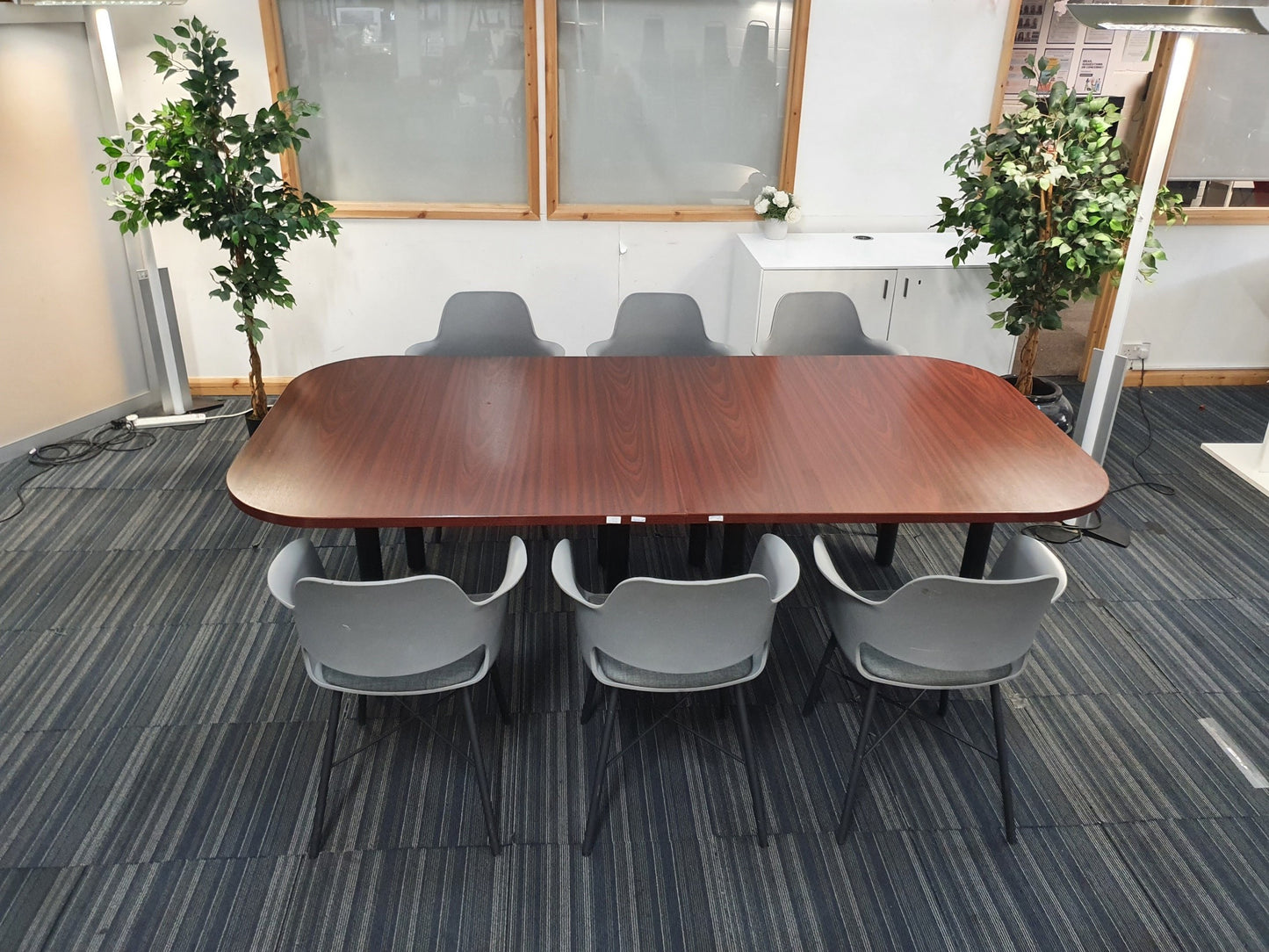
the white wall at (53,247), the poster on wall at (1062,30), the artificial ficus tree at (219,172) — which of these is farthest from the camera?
the poster on wall at (1062,30)

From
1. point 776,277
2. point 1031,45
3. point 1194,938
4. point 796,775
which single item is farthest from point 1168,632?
point 1031,45

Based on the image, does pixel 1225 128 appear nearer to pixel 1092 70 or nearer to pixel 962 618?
pixel 1092 70

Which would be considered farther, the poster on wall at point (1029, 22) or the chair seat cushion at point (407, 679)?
the poster on wall at point (1029, 22)

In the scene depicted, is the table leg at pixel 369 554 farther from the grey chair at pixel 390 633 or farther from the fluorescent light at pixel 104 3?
the fluorescent light at pixel 104 3

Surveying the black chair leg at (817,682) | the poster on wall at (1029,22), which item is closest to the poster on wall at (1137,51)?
the poster on wall at (1029,22)

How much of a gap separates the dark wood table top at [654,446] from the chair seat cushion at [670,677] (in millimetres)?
388

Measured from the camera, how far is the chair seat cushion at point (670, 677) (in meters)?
2.44

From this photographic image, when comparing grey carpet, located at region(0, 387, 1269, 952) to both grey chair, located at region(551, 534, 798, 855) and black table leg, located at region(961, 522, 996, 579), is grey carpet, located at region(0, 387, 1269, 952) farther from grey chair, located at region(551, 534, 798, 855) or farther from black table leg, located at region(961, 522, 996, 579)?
black table leg, located at region(961, 522, 996, 579)

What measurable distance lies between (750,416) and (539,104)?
253 centimetres

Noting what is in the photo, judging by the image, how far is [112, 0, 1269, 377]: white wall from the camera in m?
4.88

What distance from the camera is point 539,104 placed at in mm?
4855

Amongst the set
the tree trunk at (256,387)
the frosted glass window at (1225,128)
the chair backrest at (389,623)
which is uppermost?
the frosted glass window at (1225,128)

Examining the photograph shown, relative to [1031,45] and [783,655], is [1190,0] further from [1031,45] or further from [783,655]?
[783,655]

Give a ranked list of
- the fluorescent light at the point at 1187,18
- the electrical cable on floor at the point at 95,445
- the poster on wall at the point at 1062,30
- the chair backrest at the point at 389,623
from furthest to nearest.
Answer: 1. the poster on wall at the point at 1062,30
2. the electrical cable on floor at the point at 95,445
3. the fluorescent light at the point at 1187,18
4. the chair backrest at the point at 389,623
